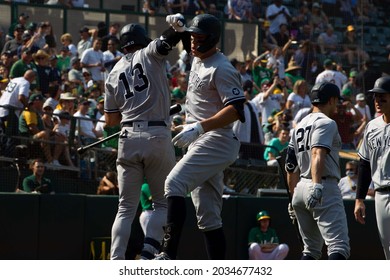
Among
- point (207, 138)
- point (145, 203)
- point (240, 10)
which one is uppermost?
point (240, 10)

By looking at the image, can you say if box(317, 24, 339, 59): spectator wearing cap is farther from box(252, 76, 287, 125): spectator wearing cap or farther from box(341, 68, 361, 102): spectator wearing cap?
box(252, 76, 287, 125): spectator wearing cap

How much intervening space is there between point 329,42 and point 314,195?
1492 centimetres

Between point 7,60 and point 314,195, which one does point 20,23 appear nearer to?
point 7,60

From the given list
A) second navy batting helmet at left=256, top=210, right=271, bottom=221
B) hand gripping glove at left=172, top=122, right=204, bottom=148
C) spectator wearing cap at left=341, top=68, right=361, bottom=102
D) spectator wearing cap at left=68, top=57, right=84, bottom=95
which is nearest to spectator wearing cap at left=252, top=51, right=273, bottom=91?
spectator wearing cap at left=341, top=68, right=361, bottom=102

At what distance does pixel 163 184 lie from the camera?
8.55 m

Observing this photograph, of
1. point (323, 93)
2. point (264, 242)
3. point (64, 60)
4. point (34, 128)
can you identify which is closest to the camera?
point (323, 93)

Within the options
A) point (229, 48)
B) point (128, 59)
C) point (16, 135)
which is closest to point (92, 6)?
point (229, 48)

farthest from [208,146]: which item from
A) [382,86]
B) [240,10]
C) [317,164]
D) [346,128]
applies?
[240,10]

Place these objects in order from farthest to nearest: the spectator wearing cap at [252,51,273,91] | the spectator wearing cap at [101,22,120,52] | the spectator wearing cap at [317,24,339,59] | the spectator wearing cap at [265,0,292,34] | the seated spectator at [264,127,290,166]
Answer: the spectator wearing cap at [265,0,292,34] < the spectator wearing cap at [317,24,339,59] < the spectator wearing cap at [252,51,273,91] < the spectator wearing cap at [101,22,120,52] < the seated spectator at [264,127,290,166]

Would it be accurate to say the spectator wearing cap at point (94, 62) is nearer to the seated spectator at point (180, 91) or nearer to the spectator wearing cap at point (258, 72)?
the seated spectator at point (180, 91)

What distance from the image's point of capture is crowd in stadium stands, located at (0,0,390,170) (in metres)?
15.4

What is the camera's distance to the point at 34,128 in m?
14.9

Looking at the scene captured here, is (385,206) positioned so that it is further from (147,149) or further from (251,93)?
(251,93)

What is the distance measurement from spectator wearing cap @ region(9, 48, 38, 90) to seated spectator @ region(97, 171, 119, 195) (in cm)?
277
